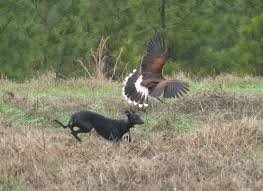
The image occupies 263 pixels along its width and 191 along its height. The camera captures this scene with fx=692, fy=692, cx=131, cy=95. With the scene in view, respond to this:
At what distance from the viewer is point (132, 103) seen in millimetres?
9531

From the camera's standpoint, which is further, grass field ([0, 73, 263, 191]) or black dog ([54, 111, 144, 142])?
black dog ([54, 111, 144, 142])

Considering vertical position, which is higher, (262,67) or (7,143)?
(7,143)

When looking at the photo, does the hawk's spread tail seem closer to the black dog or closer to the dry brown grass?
the dry brown grass

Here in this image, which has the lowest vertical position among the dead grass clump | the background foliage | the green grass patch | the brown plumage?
the background foliage

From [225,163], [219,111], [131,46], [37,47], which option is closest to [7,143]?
[225,163]

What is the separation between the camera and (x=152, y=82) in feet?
31.1

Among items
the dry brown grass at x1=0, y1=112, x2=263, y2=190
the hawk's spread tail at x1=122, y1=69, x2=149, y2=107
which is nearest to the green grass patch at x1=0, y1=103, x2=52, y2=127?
the dry brown grass at x1=0, y1=112, x2=263, y2=190

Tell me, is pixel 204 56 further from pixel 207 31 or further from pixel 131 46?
pixel 131 46

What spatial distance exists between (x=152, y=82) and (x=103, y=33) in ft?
41.2

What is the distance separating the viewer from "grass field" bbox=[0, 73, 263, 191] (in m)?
6.17

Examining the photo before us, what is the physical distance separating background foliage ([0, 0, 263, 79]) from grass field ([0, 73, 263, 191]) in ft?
36.5

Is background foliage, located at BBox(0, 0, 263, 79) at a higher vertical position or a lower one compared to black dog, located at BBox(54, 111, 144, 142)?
lower

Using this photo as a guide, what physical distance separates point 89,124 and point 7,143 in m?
0.97

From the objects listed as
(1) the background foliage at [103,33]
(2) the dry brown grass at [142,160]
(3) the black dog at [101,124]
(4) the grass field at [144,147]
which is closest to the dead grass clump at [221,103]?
(4) the grass field at [144,147]
